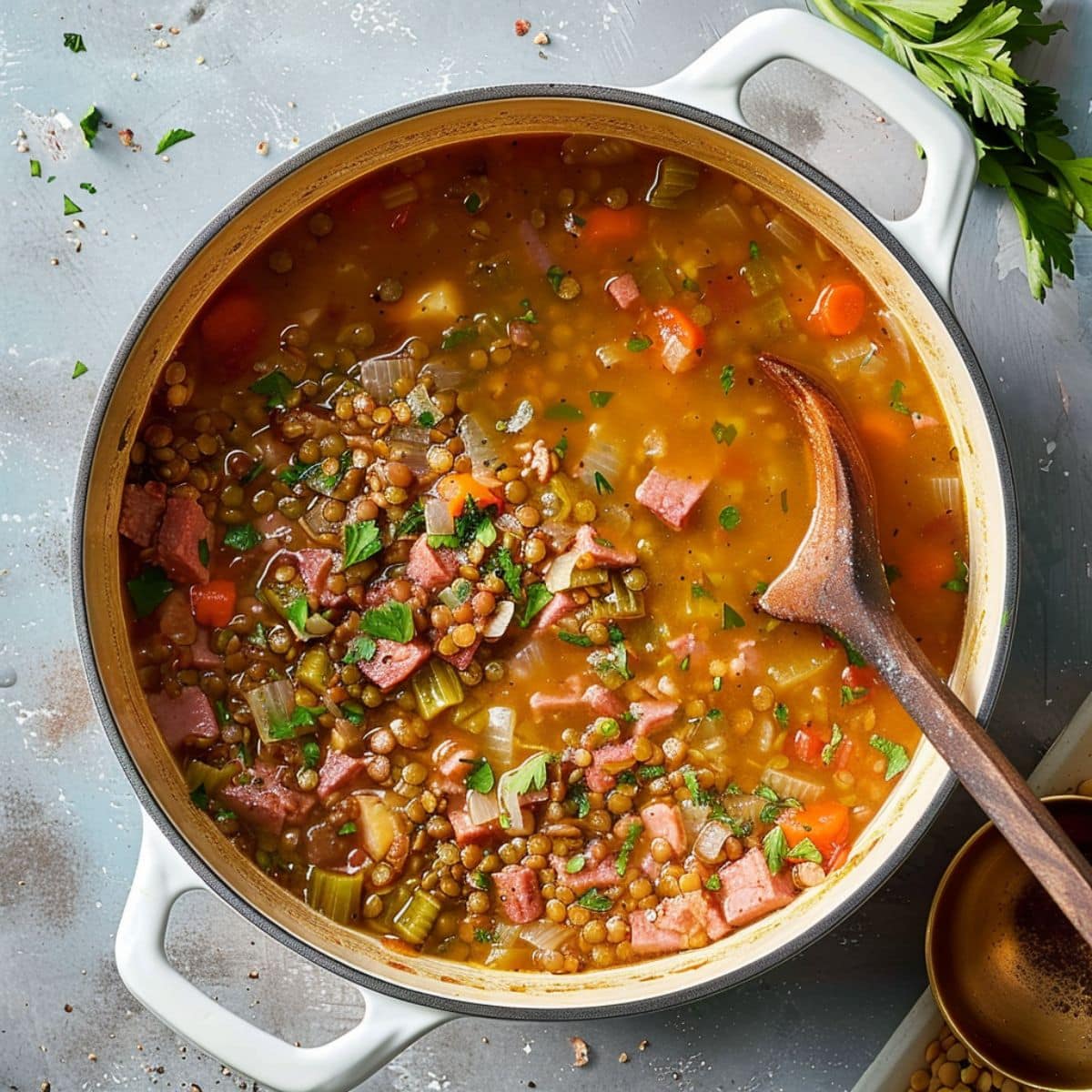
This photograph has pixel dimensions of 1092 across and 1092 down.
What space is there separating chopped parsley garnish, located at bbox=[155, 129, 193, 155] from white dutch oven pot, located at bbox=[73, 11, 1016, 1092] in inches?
19.4

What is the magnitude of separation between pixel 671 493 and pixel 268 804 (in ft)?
4.35

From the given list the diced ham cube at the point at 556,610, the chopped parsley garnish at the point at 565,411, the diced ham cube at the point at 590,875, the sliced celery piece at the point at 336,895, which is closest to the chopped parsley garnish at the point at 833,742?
the diced ham cube at the point at 590,875

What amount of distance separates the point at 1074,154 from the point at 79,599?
2793 mm

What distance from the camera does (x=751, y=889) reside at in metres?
3.10

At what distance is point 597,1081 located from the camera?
337 centimetres

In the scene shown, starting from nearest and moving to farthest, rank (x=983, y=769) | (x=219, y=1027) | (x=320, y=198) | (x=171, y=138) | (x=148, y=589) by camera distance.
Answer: (x=983, y=769)
(x=219, y=1027)
(x=320, y=198)
(x=148, y=589)
(x=171, y=138)

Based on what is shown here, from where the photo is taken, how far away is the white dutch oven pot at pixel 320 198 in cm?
270

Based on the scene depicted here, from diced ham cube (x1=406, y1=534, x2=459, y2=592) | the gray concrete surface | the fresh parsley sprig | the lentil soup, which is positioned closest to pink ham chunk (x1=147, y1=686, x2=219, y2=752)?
the lentil soup

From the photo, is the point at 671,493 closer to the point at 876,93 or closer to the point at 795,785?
the point at 795,785

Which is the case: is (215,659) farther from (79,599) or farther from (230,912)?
(230,912)

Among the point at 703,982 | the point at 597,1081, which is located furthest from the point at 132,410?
the point at 597,1081

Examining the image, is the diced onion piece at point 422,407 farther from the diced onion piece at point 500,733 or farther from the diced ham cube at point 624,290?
the diced onion piece at point 500,733

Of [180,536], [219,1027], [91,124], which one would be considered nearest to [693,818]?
[219,1027]

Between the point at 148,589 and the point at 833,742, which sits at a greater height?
the point at 833,742
